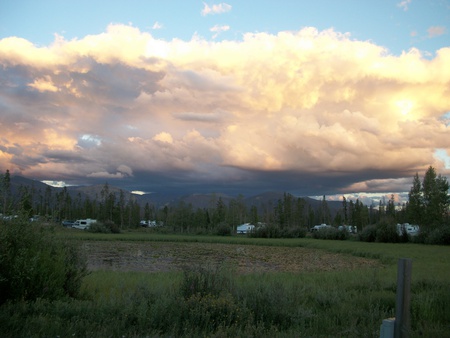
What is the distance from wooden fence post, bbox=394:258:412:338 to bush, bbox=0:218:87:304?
27.0 ft

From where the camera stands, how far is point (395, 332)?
5.16m

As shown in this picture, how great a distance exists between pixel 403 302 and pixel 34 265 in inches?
336

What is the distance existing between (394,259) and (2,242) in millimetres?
29011

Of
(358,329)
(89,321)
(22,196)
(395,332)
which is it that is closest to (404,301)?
(395,332)

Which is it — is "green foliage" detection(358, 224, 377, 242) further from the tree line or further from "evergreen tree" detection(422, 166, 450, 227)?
"evergreen tree" detection(422, 166, 450, 227)

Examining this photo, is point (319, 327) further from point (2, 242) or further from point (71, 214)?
point (71, 214)

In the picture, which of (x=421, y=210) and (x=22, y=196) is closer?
(x=22, y=196)

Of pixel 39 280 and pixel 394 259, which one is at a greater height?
pixel 39 280

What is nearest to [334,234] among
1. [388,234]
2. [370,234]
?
[370,234]

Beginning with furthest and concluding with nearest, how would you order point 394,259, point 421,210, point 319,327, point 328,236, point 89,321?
point 421,210
point 328,236
point 394,259
point 319,327
point 89,321

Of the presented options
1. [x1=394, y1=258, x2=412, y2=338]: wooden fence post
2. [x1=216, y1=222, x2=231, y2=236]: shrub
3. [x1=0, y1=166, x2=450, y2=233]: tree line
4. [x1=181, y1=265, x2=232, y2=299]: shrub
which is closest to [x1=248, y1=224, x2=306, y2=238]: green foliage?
[x1=0, y1=166, x2=450, y2=233]: tree line

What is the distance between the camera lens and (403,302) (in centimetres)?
528

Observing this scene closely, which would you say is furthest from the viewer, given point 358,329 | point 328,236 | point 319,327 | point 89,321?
point 328,236

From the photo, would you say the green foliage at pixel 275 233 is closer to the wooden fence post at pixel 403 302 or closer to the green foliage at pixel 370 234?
the green foliage at pixel 370 234
